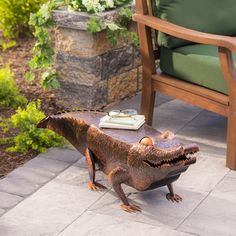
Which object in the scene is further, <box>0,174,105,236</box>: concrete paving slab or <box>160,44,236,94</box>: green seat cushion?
<box>160,44,236,94</box>: green seat cushion

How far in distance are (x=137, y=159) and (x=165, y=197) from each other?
342mm

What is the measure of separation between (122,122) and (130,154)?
23 centimetres

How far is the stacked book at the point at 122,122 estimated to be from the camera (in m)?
3.51

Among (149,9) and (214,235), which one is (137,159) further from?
(149,9)

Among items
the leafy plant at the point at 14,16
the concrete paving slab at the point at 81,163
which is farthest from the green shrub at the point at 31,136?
the leafy plant at the point at 14,16

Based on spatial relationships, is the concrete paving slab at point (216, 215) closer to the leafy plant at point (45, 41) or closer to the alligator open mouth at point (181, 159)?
the alligator open mouth at point (181, 159)

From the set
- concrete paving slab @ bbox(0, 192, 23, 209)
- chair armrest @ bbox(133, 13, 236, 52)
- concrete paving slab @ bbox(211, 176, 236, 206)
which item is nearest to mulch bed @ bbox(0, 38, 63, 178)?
concrete paving slab @ bbox(0, 192, 23, 209)

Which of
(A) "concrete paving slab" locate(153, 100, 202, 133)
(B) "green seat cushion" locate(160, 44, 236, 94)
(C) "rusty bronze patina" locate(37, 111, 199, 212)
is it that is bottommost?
(A) "concrete paving slab" locate(153, 100, 202, 133)

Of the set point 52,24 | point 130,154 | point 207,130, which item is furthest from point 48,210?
point 52,24

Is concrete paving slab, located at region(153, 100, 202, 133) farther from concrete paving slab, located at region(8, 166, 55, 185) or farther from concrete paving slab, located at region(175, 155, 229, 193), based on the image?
concrete paving slab, located at region(8, 166, 55, 185)

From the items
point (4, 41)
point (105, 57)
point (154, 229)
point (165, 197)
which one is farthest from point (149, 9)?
point (4, 41)

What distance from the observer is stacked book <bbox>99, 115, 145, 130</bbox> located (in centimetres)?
351

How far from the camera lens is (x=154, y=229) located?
127 inches

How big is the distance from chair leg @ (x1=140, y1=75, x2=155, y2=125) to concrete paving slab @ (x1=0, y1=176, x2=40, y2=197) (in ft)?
3.35
